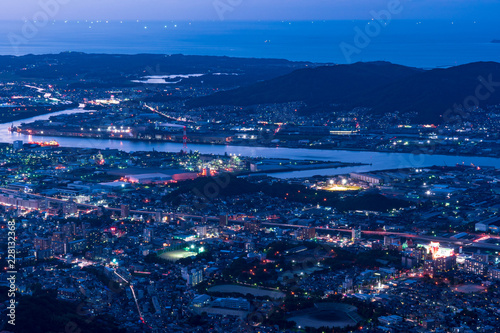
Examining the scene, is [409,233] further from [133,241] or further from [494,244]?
[133,241]

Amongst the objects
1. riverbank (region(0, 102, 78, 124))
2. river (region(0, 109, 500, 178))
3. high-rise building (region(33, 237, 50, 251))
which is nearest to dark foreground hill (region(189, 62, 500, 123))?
riverbank (region(0, 102, 78, 124))

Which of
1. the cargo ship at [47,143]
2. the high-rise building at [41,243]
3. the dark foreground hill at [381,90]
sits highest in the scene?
the dark foreground hill at [381,90]

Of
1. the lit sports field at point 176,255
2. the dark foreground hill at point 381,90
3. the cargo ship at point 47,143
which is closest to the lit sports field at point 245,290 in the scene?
the lit sports field at point 176,255

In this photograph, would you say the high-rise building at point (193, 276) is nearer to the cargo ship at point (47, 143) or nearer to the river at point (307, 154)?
the river at point (307, 154)

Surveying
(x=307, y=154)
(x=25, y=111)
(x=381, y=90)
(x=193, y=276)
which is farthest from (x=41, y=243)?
(x=381, y=90)

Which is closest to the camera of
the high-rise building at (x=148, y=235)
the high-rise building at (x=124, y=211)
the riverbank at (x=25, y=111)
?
the high-rise building at (x=148, y=235)

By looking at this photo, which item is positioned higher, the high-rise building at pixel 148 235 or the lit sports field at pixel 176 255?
the high-rise building at pixel 148 235

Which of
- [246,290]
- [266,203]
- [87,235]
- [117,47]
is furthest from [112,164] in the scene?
[117,47]
